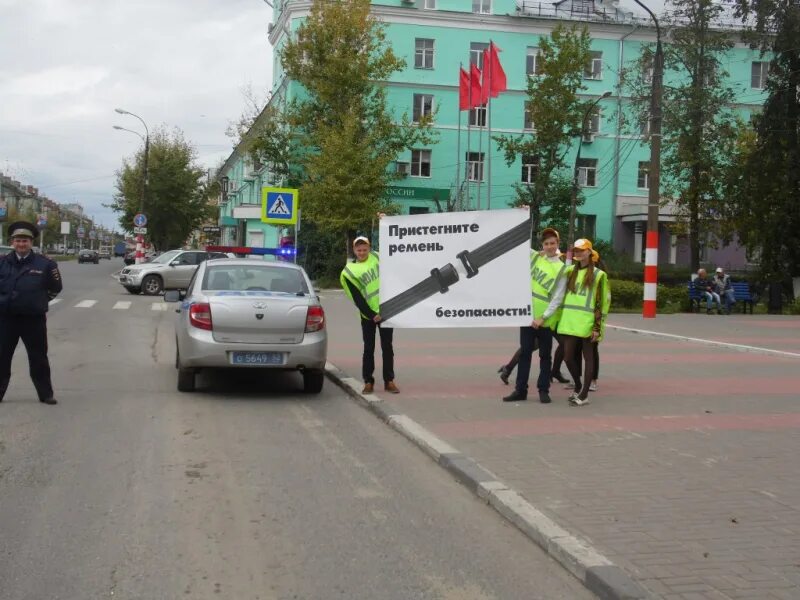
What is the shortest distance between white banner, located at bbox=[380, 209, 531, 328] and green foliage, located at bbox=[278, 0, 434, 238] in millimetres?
30100

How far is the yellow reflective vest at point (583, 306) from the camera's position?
31.0 ft

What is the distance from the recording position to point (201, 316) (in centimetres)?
980

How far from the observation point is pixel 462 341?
16484 mm

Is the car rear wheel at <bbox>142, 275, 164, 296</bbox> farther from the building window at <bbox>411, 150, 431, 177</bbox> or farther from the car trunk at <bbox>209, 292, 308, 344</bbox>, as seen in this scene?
the car trunk at <bbox>209, 292, 308, 344</bbox>

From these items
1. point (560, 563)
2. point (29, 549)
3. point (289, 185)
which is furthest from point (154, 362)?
point (289, 185)

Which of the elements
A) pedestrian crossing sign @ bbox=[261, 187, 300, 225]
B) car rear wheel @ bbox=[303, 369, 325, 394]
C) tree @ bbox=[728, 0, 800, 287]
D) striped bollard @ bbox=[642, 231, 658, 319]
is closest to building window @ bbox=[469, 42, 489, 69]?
tree @ bbox=[728, 0, 800, 287]

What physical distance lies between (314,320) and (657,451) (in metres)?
4.34

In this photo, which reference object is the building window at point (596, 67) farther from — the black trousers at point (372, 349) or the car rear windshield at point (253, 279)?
the black trousers at point (372, 349)

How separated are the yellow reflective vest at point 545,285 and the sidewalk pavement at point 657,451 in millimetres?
989

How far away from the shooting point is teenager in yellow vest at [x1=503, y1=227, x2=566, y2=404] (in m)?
9.67

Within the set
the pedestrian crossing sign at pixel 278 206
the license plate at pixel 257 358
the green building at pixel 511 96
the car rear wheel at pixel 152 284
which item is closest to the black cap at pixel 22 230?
the license plate at pixel 257 358

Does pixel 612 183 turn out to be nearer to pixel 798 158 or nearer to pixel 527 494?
pixel 798 158

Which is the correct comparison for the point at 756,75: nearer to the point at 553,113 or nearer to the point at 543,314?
the point at 553,113

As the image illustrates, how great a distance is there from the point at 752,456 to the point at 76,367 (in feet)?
29.9
